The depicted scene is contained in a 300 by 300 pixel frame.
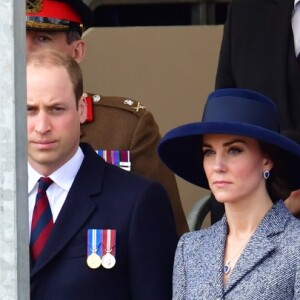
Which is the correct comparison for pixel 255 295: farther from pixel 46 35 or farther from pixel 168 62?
pixel 168 62

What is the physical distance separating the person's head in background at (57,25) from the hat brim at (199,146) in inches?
25.0

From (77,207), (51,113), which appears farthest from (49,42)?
(77,207)

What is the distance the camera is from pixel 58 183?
3346mm

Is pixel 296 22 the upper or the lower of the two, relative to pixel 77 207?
upper

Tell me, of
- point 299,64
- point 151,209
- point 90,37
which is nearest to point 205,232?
point 151,209

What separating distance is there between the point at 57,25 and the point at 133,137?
45cm

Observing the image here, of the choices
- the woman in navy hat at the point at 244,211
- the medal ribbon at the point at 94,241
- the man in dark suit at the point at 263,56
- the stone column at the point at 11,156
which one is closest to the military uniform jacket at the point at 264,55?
the man in dark suit at the point at 263,56

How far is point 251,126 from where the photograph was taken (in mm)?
3072

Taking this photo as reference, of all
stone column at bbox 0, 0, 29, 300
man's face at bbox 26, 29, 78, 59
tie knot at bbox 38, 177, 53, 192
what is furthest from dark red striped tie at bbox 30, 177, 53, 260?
stone column at bbox 0, 0, 29, 300

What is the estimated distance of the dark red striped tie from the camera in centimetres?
326

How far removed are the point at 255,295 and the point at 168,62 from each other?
309 cm

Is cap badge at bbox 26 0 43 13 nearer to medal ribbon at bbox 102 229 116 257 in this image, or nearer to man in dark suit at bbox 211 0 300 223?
man in dark suit at bbox 211 0 300 223

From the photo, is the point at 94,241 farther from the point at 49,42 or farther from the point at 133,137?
the point at 49,42

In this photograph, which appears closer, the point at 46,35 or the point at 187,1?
the point at 46,35
